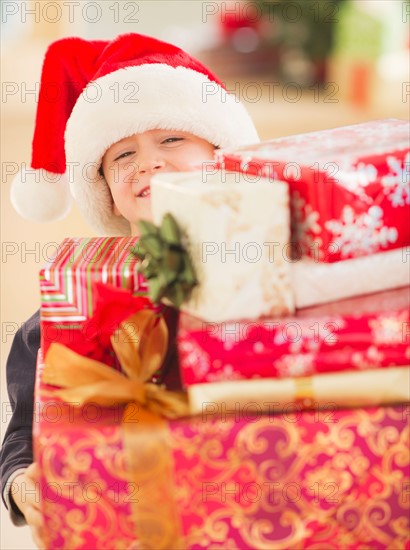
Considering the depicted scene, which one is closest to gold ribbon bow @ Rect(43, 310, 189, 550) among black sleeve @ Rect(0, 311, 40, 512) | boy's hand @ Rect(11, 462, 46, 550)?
boy's hand @ Rect(11, 462, 46, 550)

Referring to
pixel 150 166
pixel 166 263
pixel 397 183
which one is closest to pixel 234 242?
pixel 166 263

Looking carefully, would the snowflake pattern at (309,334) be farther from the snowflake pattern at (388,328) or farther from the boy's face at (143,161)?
the boy's face at (143,161)

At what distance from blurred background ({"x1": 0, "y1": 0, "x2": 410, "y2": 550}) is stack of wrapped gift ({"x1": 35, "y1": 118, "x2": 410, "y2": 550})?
247 cm

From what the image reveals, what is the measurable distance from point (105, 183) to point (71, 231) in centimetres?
189

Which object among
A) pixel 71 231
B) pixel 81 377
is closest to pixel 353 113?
pixel 71 231

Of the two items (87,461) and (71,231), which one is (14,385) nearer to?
(87,461)

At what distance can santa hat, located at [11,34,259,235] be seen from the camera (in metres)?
1.04

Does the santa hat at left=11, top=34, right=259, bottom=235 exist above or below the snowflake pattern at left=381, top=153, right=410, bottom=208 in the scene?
above

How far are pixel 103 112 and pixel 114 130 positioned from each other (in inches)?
1.2

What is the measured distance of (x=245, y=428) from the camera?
65 cm

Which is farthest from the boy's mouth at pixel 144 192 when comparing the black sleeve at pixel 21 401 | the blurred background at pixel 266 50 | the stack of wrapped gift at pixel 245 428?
the blurred background at pixel 266 50

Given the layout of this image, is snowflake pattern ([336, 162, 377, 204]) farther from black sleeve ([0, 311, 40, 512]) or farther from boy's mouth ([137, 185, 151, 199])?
black sleeve ([0, 311, 40, 512])

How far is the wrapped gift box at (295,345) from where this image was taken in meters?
0.66

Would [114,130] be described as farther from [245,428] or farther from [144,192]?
[245,428]
